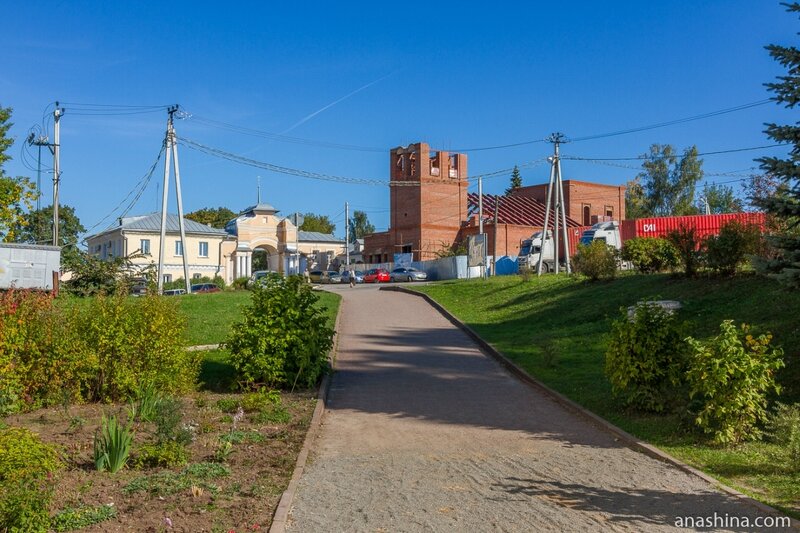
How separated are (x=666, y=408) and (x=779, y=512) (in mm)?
3894

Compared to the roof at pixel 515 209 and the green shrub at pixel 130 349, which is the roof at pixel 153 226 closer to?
the roof at pixel 515 209

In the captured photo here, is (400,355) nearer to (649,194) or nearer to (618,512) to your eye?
(618,512)

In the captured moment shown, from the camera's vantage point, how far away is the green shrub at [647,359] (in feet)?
31.8

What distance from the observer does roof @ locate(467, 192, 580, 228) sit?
69.6 m

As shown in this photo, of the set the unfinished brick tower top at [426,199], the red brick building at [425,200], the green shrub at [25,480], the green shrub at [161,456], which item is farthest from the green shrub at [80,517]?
the unfinished brick tower top at [426,199]

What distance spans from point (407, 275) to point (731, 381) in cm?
5000

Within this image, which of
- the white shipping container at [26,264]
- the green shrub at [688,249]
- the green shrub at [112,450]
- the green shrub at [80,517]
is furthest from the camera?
the white shipping container at [26,264]

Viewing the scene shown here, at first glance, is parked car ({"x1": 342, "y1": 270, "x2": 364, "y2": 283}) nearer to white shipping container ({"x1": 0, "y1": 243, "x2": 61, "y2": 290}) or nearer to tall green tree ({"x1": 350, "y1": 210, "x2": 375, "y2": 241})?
white shipping container ({"x1": 0, "y1": 243, "x2": 61, "y2": 290})

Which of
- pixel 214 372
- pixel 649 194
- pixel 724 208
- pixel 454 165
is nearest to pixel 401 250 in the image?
pixel 454 165

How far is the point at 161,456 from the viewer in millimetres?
7203

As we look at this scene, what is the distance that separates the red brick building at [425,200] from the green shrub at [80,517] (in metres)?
58.0

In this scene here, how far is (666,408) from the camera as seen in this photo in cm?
981

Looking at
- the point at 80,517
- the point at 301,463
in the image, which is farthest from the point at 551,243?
the point at 80,517
